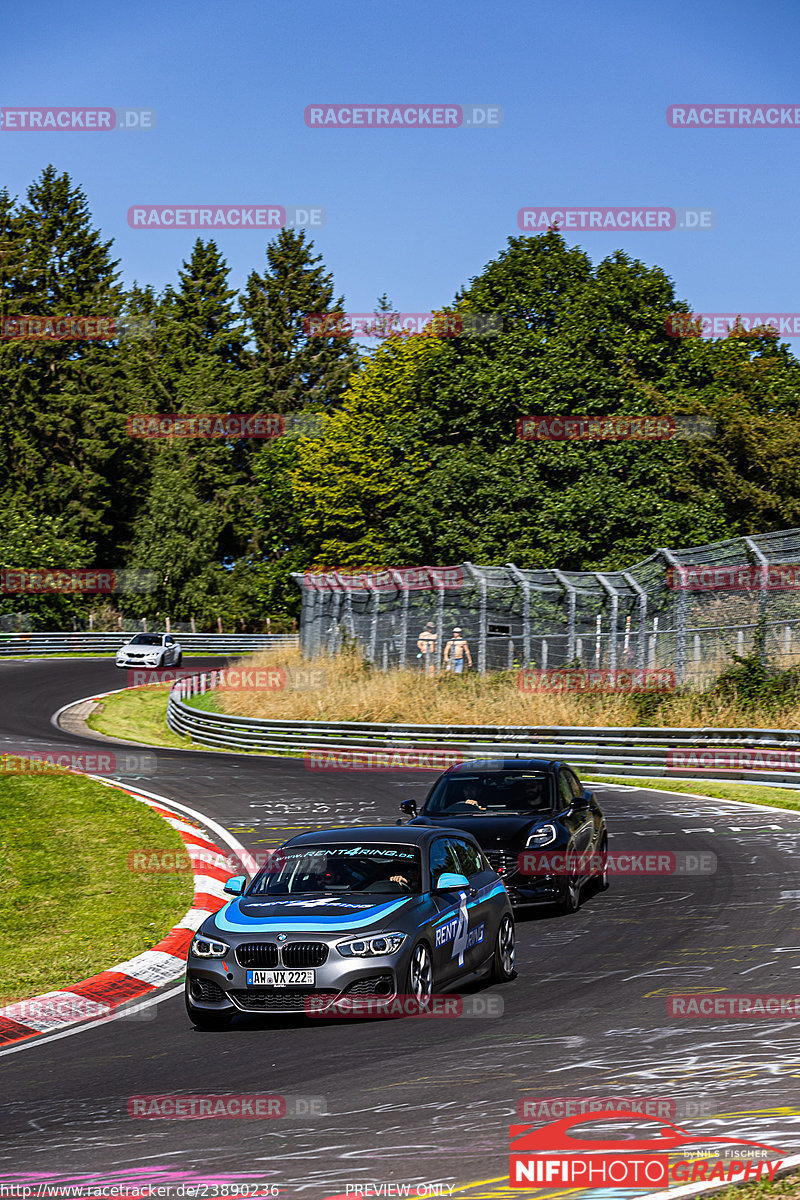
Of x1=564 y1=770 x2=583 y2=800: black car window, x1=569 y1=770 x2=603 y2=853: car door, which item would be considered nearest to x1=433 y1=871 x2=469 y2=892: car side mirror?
x1=569 y1=770 x2=603 y2=853: car door

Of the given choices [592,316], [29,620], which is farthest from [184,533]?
[592,316]

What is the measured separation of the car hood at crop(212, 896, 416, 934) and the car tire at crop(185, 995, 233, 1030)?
53 cm

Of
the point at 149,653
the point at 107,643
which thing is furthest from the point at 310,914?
the point at 107,643

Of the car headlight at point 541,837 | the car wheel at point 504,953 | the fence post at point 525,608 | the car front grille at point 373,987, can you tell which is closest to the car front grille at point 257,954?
the car front grille at point 373,987

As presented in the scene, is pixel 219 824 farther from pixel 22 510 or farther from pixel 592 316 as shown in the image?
pixel 22 510

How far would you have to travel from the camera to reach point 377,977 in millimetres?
9109

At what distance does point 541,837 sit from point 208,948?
15.9 ft

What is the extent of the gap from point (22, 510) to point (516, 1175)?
75849 mm

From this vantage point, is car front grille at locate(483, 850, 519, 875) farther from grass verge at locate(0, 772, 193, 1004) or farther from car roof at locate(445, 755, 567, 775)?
grass verge at locate(0, 772, 193, 1004)

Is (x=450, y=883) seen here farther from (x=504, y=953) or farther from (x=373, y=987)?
(x=373, y=987)

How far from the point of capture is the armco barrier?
81.8 ft

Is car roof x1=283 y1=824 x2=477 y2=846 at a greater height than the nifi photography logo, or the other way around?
car roof x1=283 y1=824 x2=477 y2=846

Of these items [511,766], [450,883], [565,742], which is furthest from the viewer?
[565,742]

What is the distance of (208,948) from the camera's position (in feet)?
31.1
